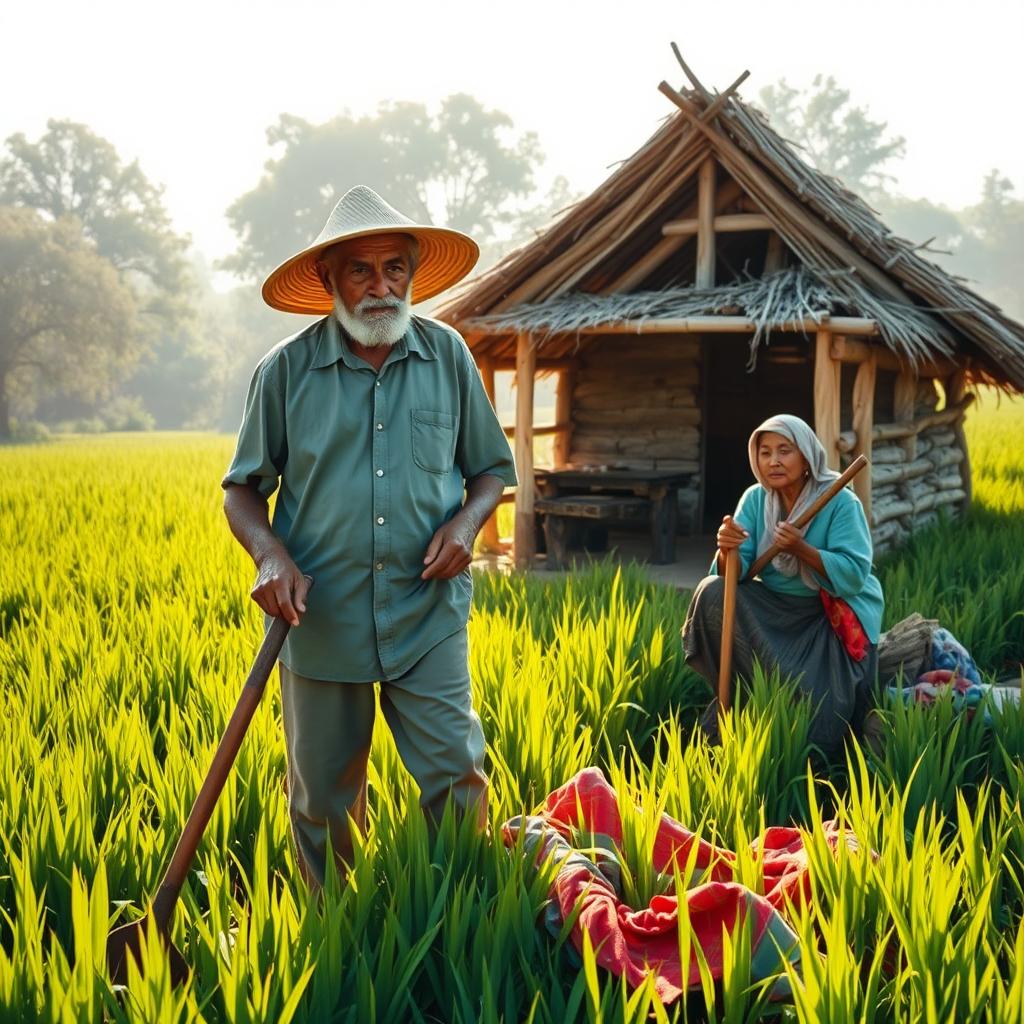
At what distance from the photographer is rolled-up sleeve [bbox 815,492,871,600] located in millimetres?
3936

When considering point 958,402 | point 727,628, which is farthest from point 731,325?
point 958,402

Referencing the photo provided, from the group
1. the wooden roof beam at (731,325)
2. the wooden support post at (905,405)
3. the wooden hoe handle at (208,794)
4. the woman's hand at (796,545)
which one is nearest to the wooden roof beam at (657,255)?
the wooden roof beam at (731,325)

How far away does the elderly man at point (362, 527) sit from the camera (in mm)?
2604

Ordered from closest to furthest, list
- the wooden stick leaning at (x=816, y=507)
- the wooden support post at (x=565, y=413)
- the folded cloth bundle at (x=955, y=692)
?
the wooden stick leaning at (x=816, y=507) < the folded cloth bundle at (x=955, y=692) < the wooden support post at (x=565, y=413)

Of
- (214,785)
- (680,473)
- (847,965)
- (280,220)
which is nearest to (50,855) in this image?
(214,785)

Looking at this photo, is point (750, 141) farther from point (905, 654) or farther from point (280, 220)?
point (280, 220)

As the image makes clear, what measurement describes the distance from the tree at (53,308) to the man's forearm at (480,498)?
119 feet

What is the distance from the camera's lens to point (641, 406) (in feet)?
33.2

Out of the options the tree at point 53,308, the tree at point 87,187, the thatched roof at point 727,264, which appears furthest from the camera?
the tree at point 87,187

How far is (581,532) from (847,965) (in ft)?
24.0

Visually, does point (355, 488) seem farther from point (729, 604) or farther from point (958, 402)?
point (958, 402)

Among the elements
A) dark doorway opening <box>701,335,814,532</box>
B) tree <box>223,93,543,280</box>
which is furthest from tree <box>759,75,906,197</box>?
dark doorway opening <box>701,335,814,532</box>

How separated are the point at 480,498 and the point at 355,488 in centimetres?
31

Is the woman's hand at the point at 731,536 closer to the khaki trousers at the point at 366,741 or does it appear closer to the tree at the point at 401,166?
the khaki trousers at the point at 366,741
